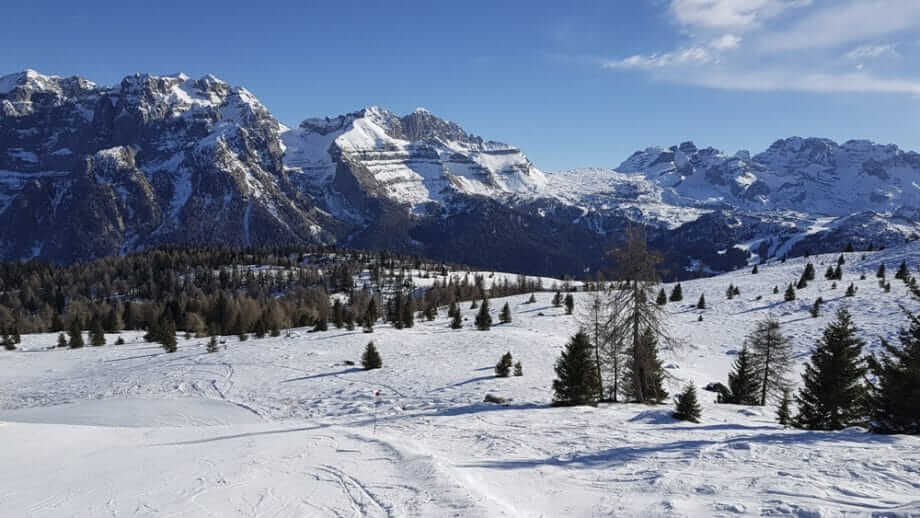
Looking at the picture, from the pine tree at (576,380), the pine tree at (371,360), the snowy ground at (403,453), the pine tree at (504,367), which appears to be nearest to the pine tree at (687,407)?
the snowy ground at (403,453)

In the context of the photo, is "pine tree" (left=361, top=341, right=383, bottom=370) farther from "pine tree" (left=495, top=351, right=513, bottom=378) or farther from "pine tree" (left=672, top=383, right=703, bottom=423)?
"pine tree" (left=672, top=383, right=703, bottom=423)

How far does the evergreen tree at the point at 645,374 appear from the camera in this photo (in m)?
27.4

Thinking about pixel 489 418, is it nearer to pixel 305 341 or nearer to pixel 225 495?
pixel 225 495

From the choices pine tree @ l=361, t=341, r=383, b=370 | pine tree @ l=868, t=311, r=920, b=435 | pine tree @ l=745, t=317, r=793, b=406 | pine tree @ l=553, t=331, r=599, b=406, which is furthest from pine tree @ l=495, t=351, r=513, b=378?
pine tree @ l=868, t=311, r=920, b=435

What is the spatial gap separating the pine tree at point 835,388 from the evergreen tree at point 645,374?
284 inches

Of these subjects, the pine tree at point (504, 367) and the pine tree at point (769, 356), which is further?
the pine tree at point (504, 367)

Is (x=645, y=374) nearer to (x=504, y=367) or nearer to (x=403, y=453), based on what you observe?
(x=504, y=367)

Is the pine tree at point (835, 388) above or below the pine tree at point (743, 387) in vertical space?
above

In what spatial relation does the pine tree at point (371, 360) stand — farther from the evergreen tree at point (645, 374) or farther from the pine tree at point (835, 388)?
the pine tree at point (835, 388)

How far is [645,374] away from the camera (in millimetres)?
29094

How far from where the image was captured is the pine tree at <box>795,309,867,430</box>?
23125 mm

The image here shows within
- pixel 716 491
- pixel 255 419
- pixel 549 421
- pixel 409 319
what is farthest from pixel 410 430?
pixel 409 319

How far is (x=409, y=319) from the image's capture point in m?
67.0

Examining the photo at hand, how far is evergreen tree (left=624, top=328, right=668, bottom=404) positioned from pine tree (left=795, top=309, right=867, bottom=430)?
23.7 feet
